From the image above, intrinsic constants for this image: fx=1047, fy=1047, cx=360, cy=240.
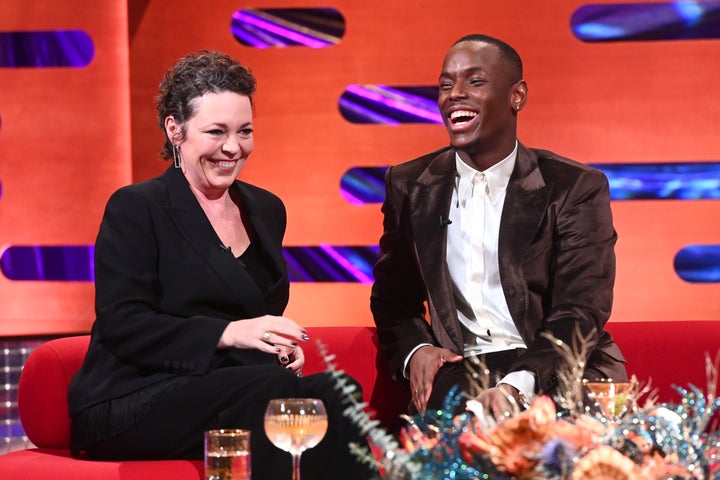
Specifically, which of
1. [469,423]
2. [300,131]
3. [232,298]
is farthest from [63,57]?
[469,423]

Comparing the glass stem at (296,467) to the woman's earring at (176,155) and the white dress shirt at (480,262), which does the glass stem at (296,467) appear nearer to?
the white dress shirt at (480,262)

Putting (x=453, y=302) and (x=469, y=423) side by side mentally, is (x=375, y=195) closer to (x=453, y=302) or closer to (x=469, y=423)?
(x=453, y=302)

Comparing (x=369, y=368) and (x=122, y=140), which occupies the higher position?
(x=122, y=140)

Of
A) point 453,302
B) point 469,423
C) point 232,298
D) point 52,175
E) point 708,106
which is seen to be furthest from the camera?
point 52,175

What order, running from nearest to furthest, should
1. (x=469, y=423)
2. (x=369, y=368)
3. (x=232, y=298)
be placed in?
(x=469, y=423)
(x=232, y=298)
(x=369, y=368)

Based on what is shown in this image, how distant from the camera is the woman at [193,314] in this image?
264cm

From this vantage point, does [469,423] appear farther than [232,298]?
No

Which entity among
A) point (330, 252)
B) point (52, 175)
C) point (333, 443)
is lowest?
point (333, 443)

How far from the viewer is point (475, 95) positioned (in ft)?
10.4

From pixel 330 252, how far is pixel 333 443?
6.43 ft

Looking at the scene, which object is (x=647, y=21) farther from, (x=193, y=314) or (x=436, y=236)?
(x=193, y=314)

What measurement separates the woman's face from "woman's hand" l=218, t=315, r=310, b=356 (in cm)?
49

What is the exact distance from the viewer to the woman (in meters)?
2.64

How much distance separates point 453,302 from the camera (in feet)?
10.2
